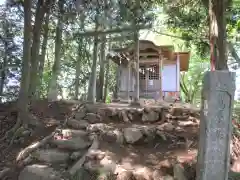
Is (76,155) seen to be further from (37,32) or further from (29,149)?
(37,32)

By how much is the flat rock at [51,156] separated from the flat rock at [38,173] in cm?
34

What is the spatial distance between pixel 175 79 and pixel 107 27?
8.31 metres

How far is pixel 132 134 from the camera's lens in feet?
21.4

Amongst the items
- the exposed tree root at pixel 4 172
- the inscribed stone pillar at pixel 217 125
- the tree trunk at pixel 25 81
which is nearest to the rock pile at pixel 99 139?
the exposed tree root at pixel 4 172

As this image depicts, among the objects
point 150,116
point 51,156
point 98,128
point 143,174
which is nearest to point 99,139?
point 98,128

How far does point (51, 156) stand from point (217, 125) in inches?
135

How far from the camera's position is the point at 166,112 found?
8336 millimetres

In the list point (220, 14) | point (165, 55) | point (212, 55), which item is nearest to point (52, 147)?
point (212, 55)

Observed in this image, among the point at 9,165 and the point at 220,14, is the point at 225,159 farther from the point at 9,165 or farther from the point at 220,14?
the point at 9,165

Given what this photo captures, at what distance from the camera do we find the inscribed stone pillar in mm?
4445

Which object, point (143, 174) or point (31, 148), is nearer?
point (143, 174)

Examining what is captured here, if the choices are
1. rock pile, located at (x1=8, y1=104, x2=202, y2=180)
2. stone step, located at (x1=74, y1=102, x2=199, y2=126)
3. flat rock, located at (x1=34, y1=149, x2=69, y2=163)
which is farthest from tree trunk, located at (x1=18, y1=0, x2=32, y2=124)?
flat rock, located at (x1=34, y1=149, x2=69, y2=163)

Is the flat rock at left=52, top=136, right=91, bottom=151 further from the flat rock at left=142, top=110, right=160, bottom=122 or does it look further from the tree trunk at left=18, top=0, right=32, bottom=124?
A: the flat rock at left=142, top=110, right=160, bottom=122

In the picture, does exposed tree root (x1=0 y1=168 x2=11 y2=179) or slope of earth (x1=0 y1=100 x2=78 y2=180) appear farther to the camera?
slope of earth (x1=0 y1=100 x2=78 y2=180)
